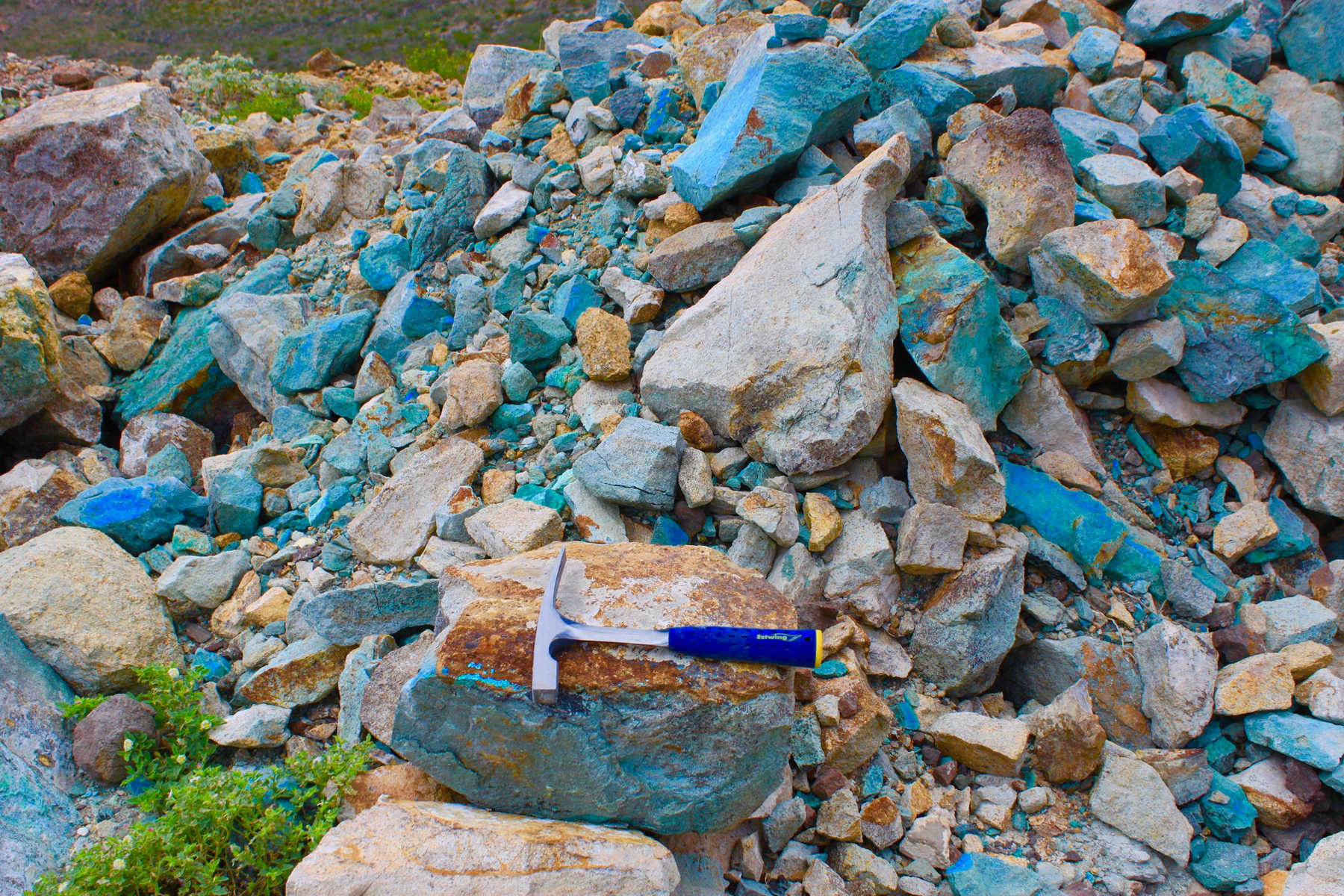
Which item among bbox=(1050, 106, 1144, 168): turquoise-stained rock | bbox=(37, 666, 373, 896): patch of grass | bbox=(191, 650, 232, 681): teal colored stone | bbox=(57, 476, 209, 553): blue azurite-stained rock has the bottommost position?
bbox=(191, 650, 232, 681): teal colored stone

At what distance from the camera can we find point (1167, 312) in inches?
147

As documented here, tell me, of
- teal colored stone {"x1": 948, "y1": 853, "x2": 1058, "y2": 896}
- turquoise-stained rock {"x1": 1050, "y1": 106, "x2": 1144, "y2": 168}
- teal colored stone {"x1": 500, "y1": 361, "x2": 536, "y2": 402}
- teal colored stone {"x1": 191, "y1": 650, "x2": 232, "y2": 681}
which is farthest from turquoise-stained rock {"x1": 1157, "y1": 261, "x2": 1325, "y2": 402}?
teal colored stone {"x1": 191, "y1": 650, "x2": 232, "y2": 681}

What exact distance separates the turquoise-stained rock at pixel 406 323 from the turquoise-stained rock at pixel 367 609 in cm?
187

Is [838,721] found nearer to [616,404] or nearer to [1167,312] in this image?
[616,404]

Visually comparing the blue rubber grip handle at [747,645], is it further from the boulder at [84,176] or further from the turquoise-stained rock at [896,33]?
the boulder at [84,176]

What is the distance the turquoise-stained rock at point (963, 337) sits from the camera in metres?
3.43

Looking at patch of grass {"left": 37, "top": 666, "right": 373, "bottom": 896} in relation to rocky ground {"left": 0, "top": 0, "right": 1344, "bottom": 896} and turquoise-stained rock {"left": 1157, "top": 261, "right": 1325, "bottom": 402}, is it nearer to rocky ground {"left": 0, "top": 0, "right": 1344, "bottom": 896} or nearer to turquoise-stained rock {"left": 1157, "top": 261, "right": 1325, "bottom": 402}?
rocky ground {"left": 0, "top": 0, "right": 1344, "bottom": 896}

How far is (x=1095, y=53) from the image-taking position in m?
4.84

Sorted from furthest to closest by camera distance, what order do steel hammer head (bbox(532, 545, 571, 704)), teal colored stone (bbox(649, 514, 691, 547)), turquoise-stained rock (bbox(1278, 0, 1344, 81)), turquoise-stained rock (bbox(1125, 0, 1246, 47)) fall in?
turquoise-stained rock (bbox(1278, 0, 1344, 81))
turquoise-stained rock (bbox(1125, 0, 1246, 47))
teal colored stone (bbox(649, 514, 691, 547))
steel hammer head (bbox(532, 545, 571, 704))

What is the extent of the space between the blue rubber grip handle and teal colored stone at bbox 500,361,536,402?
1.84 meters

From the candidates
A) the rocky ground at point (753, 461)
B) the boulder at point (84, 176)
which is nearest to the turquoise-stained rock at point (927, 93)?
the rocky ground at point (753, 461)

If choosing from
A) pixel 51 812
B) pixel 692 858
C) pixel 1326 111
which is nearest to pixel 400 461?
pixel 51 812

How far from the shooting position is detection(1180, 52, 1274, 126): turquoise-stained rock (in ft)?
15.7

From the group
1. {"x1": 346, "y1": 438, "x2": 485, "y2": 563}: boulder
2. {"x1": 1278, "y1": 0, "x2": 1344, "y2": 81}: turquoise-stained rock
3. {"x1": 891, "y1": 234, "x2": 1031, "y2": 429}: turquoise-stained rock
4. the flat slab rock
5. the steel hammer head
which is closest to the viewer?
the flat slab rock
